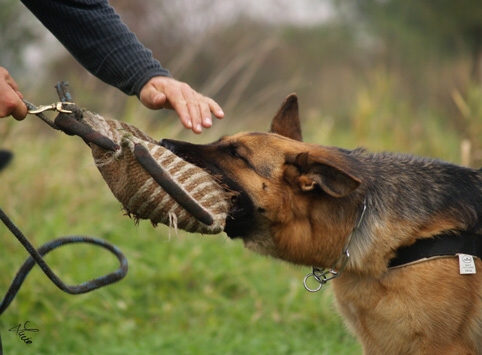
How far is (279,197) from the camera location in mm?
3238

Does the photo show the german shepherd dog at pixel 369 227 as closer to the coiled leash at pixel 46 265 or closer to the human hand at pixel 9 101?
the coiled leash at pixel 46 265

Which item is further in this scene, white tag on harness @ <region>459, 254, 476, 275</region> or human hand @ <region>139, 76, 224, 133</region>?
white tag on harness @ <region>459, 254, 476, 275</region>

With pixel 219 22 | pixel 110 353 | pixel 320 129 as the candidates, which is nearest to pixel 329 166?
pixel 110 353

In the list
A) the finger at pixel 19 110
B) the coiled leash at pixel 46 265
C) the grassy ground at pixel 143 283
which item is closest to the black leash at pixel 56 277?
the coiled leash at pixel 46 265

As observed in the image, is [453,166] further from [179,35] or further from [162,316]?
[179,35]

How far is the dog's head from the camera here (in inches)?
126

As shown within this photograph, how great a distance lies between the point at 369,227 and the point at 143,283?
3200 millimetres

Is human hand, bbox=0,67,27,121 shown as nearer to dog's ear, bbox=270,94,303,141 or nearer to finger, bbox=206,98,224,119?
finger, bbox=206,98,224,119

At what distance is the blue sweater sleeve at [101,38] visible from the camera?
10.3ft

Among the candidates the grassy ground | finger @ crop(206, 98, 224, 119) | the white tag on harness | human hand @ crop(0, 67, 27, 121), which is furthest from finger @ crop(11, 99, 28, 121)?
the white tag on harness

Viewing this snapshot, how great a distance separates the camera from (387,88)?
8734mm

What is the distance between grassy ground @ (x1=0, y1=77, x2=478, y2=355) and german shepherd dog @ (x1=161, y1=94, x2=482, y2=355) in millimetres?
584

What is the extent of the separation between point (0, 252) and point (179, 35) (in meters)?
10.7

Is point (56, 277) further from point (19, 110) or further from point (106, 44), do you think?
point (106, 44)
